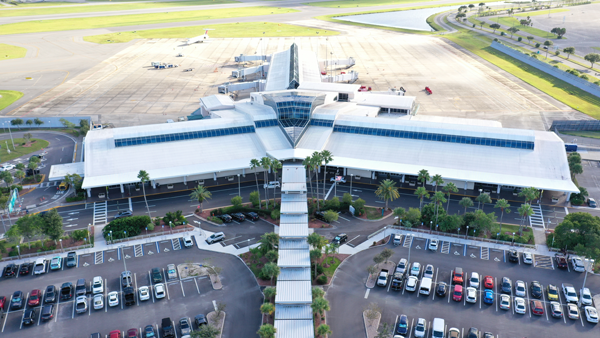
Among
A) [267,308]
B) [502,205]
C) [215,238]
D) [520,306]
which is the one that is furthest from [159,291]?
[502,205]

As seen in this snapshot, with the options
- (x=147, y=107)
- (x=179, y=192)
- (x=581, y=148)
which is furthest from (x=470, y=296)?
(x=147, y=107)

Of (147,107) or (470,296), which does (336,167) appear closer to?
(470,296)

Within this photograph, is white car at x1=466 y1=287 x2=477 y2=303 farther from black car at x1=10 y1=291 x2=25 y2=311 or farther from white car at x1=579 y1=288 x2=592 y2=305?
black car at x1=10 y1=291 x2=25 y2=311

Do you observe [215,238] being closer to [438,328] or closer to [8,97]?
[438,328]

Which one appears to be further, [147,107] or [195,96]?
[195,96]

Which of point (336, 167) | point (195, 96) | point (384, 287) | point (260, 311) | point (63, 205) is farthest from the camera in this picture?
point (195, 96)


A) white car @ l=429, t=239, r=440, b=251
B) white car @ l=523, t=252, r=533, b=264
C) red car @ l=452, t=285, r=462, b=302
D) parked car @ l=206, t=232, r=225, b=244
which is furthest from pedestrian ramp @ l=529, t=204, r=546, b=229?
parked car @ l=206, t=232, r=225, b=244
